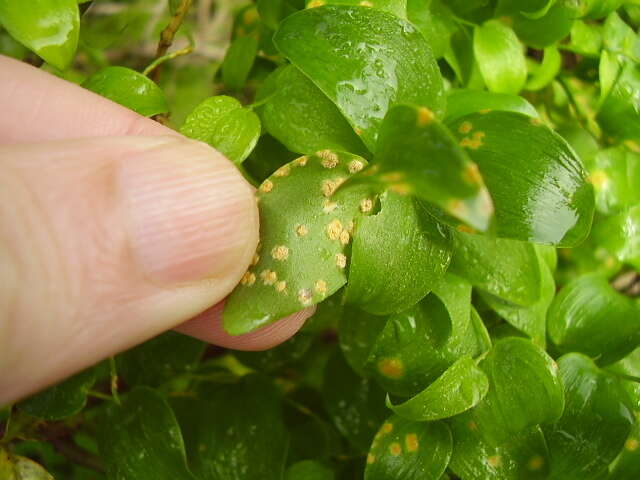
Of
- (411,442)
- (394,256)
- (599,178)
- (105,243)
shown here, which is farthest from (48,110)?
(599,178)

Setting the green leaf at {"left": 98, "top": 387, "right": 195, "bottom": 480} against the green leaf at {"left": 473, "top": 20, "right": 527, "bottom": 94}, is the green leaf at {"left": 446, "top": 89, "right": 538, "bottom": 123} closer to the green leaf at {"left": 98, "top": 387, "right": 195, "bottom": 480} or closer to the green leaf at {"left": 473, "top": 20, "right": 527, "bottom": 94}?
the green leaf at {"left": 473, "top": 20, "right": 527, "bottom": 94}

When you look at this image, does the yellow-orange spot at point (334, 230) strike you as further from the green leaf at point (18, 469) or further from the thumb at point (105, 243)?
the green leaf at point (18, 469)

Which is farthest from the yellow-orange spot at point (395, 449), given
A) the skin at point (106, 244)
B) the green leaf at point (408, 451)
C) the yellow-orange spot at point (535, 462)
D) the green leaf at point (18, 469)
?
the green leaf at point (18, 469)

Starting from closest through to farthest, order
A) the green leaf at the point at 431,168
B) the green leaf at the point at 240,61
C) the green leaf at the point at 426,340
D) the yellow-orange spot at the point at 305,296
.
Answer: the green leaf at the point at 431,168, the yellow-orange spot at the point at 305,296, the green leaf at the point at 426,340, the green leaf at the point at 240,61

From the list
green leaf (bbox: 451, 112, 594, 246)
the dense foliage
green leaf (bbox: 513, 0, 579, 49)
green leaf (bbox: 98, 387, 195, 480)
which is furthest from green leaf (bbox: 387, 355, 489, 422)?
green leaf (bbox: 513, 0, 579, 49)

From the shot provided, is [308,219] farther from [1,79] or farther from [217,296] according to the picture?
[1,79]
